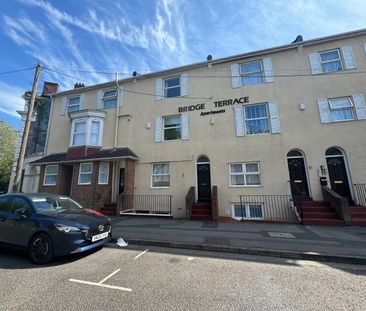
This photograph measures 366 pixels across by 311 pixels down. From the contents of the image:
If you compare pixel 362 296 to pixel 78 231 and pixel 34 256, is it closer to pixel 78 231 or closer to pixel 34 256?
pixel 78 231

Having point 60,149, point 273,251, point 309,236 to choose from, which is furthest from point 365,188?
point 60,149

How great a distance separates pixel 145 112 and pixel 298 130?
372 inches

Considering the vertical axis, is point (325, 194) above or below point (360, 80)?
below

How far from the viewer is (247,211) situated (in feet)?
35.7

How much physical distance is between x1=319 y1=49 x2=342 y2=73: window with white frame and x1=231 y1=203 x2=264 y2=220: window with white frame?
27.7 feet

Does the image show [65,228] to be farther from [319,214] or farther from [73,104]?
[73,104]

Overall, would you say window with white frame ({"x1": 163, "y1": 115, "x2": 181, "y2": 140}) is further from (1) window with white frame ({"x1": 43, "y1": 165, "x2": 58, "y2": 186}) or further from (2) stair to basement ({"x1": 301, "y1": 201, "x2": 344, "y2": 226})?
(1) window with white frame ({"x1": 43, "y1": 165, "x2": 58, "y2": 186})

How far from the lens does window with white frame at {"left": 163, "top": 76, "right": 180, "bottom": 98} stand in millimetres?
13891

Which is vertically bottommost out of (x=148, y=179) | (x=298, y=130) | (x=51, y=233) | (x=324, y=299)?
(x=324, y=299)

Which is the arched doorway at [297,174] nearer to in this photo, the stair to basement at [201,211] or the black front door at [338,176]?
the black front door at [338,176]

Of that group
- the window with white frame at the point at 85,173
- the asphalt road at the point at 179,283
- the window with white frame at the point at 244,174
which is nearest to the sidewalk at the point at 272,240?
the asphalt road at the point at 179,283

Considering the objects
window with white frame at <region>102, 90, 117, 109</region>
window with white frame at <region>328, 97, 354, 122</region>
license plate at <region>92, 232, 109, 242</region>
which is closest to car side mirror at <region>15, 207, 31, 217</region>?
license plate at <region>92, 232, 109, 242</region>

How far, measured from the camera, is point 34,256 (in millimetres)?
4793

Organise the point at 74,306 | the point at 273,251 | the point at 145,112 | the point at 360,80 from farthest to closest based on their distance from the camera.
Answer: the point at 145,112 < the point at 360,80 < the point at 273,251 < the point at 74,306
